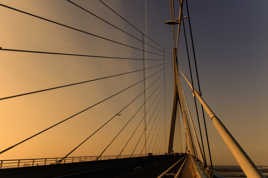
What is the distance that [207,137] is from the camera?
959 centimetres

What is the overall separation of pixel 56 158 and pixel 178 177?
12.7m

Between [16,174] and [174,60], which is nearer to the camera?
[16,174]

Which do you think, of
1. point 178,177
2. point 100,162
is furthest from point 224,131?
point 100,162

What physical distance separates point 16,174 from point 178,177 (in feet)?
21.7

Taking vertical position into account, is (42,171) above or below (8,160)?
above

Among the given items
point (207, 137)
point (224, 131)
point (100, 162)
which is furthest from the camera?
point (100, 162)

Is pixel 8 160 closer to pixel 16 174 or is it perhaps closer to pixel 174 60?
pixel 16 174

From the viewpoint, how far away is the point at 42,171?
11602mm

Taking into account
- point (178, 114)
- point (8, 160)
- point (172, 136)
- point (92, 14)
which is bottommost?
point (172, 136)

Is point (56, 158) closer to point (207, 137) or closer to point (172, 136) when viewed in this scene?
point (207, 137)

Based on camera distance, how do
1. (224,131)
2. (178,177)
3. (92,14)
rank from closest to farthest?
1. (224,131)
2. (178,177)
3. (92,14)

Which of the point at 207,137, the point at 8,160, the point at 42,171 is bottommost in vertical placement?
the point at 8,160

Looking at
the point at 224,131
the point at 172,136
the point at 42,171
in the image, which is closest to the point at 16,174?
the point at 42,171

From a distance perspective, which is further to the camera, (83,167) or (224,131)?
(83,167)
